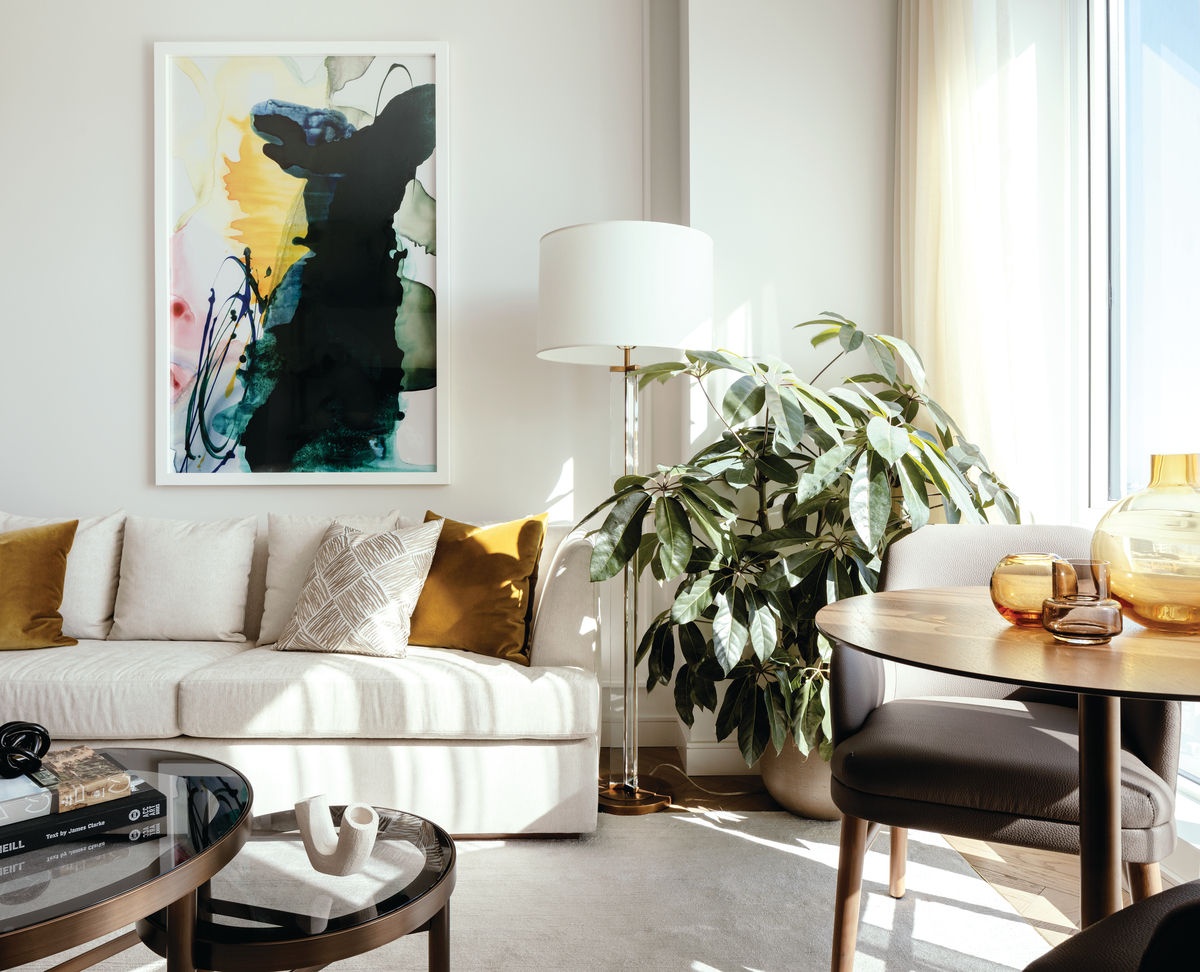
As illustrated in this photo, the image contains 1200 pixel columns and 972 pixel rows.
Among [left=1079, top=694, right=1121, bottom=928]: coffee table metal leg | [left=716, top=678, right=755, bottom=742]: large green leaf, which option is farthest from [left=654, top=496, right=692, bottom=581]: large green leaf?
[left=1079, top=694, right=1121, bottom=928]: coffee table metal leg

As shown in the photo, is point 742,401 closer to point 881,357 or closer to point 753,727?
point 881,357

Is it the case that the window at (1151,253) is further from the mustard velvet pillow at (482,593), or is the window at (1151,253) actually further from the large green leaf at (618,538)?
the mustard velvet pillow at (482,593)

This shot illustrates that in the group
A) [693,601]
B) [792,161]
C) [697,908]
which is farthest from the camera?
[792,161]

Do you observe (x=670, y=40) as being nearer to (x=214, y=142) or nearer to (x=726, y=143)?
(x=726, y=143)

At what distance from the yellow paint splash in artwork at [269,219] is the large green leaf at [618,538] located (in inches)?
67.0

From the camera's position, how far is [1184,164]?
6.64 ft

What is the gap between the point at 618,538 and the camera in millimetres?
2158

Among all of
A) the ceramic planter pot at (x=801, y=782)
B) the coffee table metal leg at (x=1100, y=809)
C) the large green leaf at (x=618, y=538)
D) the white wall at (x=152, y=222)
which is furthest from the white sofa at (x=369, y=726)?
the coffee table metal leg at (x=1100, y=809)

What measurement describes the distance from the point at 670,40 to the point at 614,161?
0.48m

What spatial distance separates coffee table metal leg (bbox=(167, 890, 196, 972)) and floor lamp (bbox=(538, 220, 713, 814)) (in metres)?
1.44

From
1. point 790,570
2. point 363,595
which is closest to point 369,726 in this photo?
point 363,595

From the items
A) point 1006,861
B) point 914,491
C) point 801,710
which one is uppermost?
point 914,491

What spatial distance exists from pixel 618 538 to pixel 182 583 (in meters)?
1.48

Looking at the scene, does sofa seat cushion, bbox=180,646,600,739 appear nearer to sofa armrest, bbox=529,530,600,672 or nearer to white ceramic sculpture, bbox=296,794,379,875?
sofa armrest, bbox=529,530,600,672
